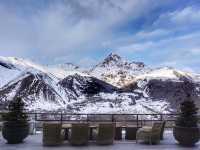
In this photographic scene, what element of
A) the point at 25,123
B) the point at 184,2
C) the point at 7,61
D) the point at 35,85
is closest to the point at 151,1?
the point at 184,2

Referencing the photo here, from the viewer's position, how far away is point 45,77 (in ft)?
552

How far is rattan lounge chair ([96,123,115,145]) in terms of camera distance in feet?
34.8

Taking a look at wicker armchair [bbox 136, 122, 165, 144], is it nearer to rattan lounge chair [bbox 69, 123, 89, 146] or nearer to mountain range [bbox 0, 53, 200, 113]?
rattan lounge chair [bbox 69, 123, 89, 146]

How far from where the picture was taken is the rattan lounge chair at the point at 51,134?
10305 millimetres

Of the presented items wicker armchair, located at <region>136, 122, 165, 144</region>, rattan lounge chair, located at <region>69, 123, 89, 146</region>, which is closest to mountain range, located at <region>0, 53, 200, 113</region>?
wicker armchair, located at <region>136, 122, 165, 144</region>

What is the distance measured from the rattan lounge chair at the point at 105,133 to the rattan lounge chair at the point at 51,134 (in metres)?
1.03

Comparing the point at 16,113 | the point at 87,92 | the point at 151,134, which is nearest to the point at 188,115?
the point at 151,134

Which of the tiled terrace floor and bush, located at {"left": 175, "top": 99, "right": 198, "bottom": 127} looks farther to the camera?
bush, located at {"left": 175, "top": 99, "right": 198, "bottom": 127}

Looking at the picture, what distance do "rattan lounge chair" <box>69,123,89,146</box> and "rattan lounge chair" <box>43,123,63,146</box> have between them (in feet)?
1.14

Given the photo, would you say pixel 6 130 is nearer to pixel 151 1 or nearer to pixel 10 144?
pixel 10 144

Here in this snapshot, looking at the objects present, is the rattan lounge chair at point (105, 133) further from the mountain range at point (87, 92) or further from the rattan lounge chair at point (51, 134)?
the mountain range at point (87, 92)

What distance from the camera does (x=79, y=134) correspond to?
10391mm

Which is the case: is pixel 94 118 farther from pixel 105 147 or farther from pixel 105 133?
pixel 105 147

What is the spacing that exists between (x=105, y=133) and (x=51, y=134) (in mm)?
1387
